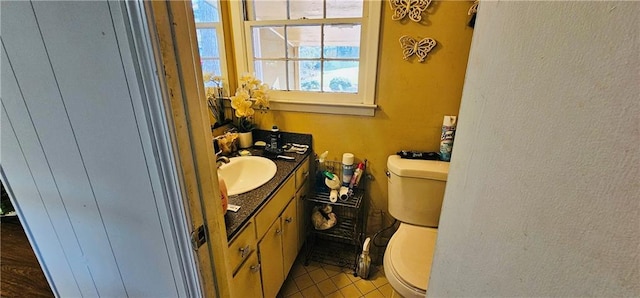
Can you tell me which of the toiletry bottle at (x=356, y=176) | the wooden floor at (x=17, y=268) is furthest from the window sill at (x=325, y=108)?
the wooden floor at (x=17, y=268)

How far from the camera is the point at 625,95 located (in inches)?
10.1

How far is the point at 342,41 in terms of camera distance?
1537 millimetres

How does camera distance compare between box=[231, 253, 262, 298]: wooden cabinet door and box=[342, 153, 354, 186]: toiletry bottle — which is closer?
box=[231, 253, 262, 298]: wooden cabinet door

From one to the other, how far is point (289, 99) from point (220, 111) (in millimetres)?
453

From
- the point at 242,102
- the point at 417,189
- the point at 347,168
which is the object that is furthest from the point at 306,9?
the point at 417,189

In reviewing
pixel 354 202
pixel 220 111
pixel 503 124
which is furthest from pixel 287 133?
pixel 503 124

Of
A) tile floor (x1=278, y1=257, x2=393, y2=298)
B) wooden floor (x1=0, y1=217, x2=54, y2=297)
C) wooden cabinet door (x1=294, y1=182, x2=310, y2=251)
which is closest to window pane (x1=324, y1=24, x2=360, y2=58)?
wooden cabinet door (x1=294, y1=182, x2=310, y2=251)

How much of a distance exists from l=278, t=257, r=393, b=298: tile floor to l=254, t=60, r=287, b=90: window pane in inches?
47.4

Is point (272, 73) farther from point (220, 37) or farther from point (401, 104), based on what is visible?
point (401, 104)

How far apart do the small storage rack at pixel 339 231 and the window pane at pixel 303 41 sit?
70cm

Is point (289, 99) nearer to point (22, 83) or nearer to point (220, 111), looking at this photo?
point (220, 111)

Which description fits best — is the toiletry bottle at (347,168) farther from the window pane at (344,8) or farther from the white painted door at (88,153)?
the white painted door at (88,153)

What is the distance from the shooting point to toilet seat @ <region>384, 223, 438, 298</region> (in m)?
1.17

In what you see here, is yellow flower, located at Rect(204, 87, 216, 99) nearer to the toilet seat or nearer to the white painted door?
the white painted door
